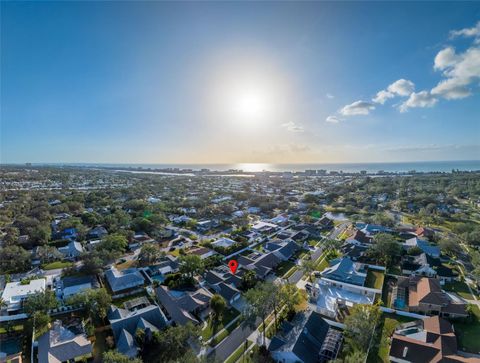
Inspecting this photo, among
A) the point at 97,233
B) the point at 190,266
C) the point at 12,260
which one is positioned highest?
the point at 190,266

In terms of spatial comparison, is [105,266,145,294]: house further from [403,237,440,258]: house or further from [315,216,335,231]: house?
[403,237,440,258]: house

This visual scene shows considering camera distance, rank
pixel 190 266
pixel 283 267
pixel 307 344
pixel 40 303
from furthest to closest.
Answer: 1. pixel 283 267
2. pixel 190 266
3. pixel 40 303
4. pixel 307 344

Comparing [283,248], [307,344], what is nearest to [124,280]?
[307,344]

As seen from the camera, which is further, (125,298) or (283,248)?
(283,248)

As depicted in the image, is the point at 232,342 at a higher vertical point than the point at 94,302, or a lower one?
lower

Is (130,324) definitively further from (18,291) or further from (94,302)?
(18,291)

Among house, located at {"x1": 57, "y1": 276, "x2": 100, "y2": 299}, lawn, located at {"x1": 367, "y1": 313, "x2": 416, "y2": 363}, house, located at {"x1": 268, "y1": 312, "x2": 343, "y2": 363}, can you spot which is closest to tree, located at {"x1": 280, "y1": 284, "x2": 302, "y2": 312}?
house, located at {"x1": 268, "y1": 312, "x2": 343, "y2": 363}

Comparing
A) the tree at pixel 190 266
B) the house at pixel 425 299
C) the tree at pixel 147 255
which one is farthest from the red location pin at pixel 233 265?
the house at pixel 425 299
